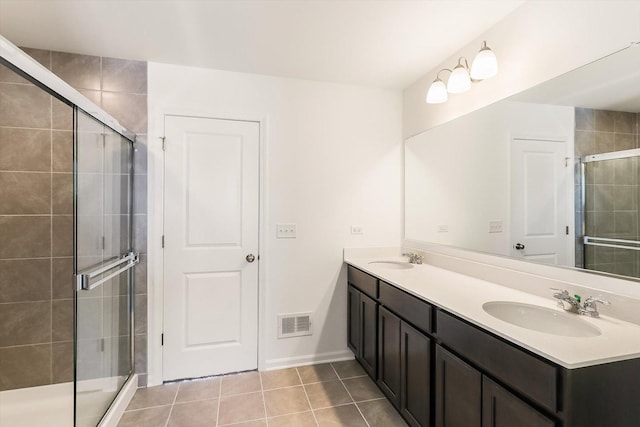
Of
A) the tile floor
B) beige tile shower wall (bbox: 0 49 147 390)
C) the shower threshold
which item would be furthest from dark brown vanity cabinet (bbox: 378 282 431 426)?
beige tile shower wall (bbox: 0 49 147 390)

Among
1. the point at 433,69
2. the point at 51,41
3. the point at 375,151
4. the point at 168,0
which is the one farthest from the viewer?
the point at 375,151

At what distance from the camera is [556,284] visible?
5.00 ft

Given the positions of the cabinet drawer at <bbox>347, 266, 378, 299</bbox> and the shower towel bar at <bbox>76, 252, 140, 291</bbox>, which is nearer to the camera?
the shower towel bar at <bbox>76, 252, 140, 291</bbox>

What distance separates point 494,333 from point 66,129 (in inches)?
114

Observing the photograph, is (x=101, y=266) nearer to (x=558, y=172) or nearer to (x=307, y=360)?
(x=307, y=360)

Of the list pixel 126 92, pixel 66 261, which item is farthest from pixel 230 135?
pixel 66 261

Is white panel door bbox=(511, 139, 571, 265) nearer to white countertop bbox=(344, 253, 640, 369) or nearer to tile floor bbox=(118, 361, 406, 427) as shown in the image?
white countertop bbox=(344, 253, 640, 369)

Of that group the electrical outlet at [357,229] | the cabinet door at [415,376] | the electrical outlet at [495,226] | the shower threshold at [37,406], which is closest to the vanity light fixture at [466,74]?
the electrical outlet at [495,226]

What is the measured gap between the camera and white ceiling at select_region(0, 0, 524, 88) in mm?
1699

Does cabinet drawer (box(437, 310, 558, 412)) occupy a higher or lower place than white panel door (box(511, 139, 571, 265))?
lower

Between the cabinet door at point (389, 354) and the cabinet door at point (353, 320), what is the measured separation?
39 centimetres

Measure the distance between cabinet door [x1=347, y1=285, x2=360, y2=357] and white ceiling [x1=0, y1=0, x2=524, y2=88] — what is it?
1887 mm

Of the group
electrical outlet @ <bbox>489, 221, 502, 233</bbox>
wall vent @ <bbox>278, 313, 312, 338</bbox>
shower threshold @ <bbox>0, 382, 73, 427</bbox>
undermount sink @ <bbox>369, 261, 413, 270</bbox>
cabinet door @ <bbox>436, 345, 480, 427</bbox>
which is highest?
electrical outlet @ <bbox>489, 221, 502, 233</bbox>

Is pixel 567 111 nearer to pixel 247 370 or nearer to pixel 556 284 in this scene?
pixel 556 284
